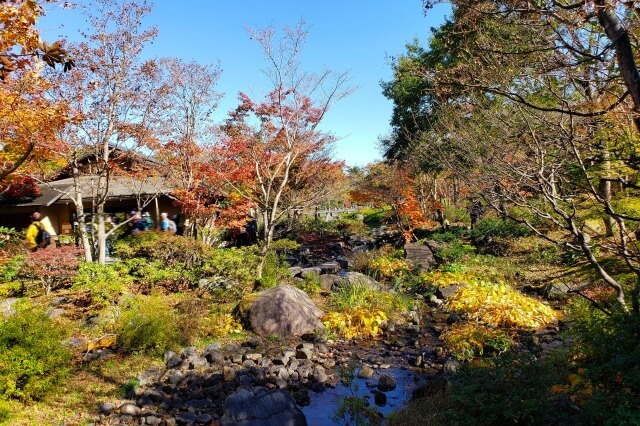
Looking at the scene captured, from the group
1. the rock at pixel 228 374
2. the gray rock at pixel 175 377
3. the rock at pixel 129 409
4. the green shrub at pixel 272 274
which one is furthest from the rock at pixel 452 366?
the green shrub at pixel 272 274

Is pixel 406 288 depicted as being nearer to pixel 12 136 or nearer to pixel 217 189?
pixel 217 189

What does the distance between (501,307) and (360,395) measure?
461 cm

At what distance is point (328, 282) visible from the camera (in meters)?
12.2

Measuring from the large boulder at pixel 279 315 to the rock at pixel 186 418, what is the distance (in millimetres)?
3159

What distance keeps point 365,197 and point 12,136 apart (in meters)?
14.6

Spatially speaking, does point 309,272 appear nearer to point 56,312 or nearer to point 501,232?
point 56,312

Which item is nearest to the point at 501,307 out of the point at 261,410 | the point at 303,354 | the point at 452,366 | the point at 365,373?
the point at 452,366

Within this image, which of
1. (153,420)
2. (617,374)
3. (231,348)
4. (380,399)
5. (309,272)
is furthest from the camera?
(309,272)

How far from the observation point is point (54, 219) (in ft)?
53.9

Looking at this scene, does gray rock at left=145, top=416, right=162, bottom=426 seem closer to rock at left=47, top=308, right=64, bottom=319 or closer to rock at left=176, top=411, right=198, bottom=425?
Result: rock at left=176, top=411, right=198, bottom=425

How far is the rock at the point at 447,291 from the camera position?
11039mm

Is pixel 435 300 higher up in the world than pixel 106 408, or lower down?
lower down

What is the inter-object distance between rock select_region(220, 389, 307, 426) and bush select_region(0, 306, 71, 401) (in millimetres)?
2419

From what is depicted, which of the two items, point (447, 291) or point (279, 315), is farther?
point (447, 291)
